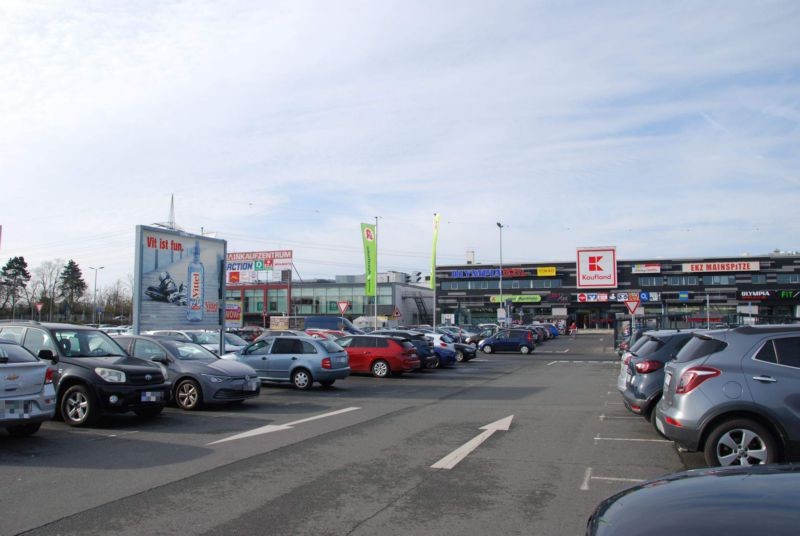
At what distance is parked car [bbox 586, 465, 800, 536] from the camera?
2.78 meters

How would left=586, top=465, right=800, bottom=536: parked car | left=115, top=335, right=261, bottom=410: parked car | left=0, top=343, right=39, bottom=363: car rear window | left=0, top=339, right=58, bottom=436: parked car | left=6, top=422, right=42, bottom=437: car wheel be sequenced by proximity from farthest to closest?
left=115, top=335, right=261, bottom=410: parked car, left=6, top=422, right=42, bottom=437: car wheel, left=0, top=343, right=39, bottom=363: car rear window, left=0, top=339, right=58, bottom=436: parked car, left=586, top=465, right=800, bottom=536: parked car

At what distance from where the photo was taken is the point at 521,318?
83.0m

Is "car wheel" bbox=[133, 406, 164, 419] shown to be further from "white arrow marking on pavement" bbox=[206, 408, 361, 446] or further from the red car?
the red car

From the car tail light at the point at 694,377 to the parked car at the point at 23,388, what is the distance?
8.55 m

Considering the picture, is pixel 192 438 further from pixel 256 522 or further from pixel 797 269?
pixel 797 269

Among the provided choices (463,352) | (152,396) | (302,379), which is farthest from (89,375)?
(463,352)

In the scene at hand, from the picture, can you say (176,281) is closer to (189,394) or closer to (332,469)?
(189,394)

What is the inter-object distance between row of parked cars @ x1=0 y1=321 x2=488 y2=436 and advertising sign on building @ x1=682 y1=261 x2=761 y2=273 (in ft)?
251

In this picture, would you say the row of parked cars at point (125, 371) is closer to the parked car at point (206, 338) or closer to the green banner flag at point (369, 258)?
the parked car at point (206, 338)

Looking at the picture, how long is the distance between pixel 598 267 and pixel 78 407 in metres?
69.7

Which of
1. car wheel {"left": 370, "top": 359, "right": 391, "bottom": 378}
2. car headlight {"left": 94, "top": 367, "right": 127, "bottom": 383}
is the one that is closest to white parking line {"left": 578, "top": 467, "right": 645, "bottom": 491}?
car headlight {"left": 94, "top": 367, "right": 127, "bottom": 383}

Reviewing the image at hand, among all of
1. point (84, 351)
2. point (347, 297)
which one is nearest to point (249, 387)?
point (84, 351)

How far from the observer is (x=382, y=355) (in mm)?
22797

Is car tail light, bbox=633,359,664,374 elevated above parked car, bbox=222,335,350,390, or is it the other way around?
car tail light, bbox=633,359,664,374
